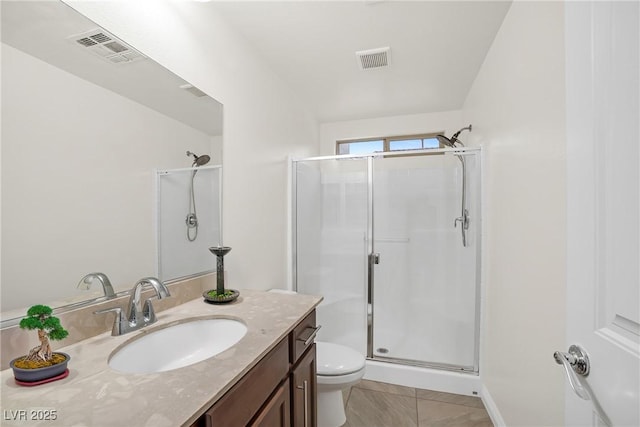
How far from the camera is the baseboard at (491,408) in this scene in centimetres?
172

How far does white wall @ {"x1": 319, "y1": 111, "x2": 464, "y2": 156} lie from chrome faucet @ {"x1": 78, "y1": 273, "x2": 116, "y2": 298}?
2927 millimetres

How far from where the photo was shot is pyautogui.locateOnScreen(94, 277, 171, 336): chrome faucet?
1.00 m

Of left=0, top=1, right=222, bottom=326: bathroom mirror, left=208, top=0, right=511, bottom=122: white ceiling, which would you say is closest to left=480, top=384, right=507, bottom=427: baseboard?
left=0, top=1, right=222, bottom=326: bathroom mirror

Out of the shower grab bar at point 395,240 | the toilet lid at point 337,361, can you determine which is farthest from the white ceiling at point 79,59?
the shower grab bar at point 395,240

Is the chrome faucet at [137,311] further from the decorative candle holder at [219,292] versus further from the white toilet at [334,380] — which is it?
the white toilet at [334,380]

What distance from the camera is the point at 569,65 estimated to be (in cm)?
72

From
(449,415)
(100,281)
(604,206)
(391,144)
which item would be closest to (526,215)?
(604,206)

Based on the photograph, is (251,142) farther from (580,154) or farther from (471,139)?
(471,139)

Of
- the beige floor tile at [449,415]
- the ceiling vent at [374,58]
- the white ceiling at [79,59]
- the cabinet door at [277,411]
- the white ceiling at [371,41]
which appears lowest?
the beige floor tile at [449,415]

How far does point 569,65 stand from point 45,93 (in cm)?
145

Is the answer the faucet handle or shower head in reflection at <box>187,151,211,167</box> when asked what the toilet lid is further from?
shower head in reflection at <box>187,151,211,167</box>

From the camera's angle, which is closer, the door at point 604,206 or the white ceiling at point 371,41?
the door at point 604,206

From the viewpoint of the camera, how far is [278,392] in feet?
3.40

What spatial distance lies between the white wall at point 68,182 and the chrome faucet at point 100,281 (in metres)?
0.02
